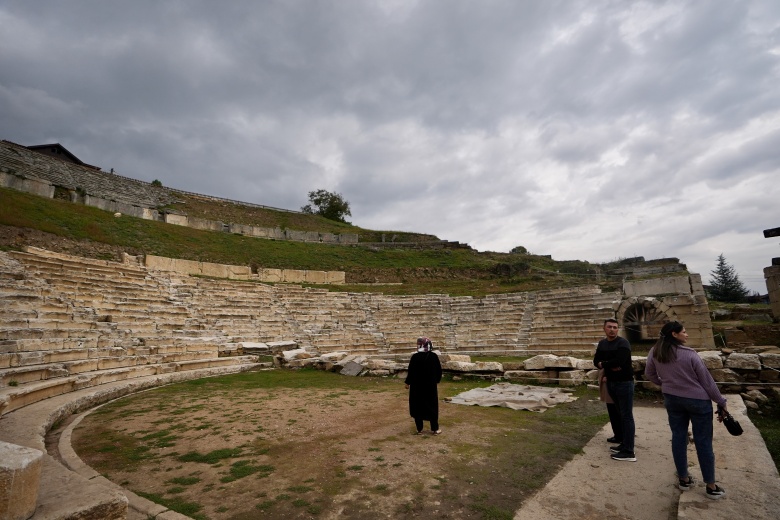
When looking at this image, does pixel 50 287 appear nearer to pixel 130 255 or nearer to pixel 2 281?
pixel 2 281

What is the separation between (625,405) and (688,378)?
1079 mm

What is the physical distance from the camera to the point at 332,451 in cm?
459

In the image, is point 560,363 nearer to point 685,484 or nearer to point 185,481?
point 685,484

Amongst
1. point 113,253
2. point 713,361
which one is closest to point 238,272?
point 113,253

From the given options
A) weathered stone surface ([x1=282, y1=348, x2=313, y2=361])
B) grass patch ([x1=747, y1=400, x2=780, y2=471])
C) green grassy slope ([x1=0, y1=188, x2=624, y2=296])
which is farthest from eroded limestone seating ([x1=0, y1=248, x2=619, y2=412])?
grass patch ([x1=747, y1=400, x2=780, y2=471])

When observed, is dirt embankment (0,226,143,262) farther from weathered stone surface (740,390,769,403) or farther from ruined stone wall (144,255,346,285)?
weathered stone surface (740,390,769,403)

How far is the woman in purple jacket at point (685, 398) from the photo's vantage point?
3260mm

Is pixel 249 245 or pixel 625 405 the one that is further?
pixel 249 245

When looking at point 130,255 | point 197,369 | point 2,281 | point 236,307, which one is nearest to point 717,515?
point 197,369

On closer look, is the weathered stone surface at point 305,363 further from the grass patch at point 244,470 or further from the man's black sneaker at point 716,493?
the man's black sneaker at point 716,493

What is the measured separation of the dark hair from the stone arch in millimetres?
13601

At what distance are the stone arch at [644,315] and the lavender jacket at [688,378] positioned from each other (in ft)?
45.2

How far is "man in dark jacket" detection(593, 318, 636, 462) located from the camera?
4.19 meters

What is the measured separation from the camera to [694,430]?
A: 11.0 feet
